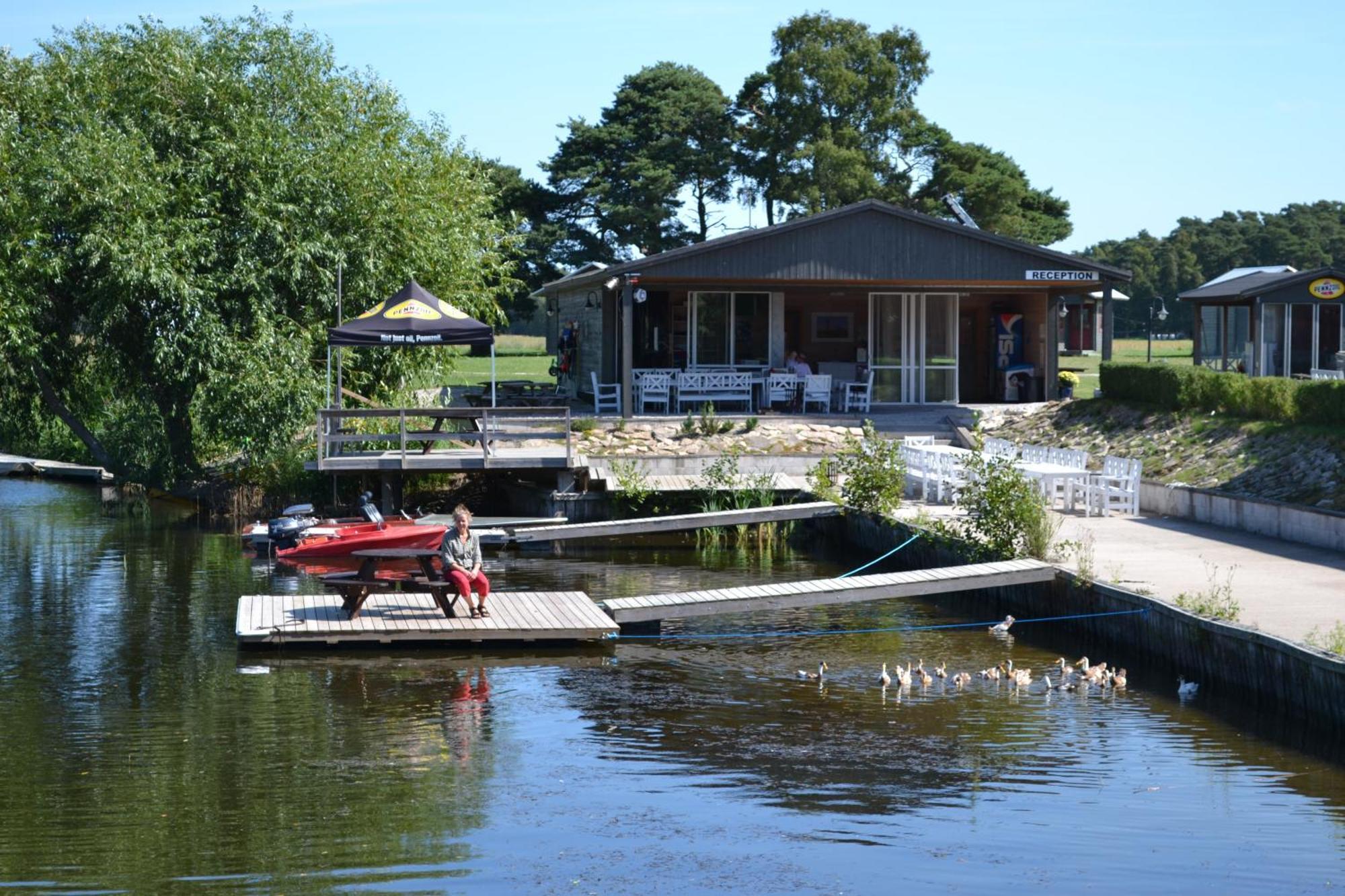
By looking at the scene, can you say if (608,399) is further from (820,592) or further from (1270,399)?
(820,592)

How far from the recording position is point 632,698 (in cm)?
1352

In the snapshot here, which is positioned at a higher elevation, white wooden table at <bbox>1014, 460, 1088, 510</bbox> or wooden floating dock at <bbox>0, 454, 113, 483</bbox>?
white wooden table at <bbox>1014, 460, 1088, 510</bbox>

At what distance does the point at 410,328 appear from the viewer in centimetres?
2333

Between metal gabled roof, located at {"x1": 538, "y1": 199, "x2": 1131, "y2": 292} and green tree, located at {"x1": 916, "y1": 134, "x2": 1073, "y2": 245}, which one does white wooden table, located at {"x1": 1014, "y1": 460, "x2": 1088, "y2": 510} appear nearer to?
metal gabled roof, located at {"x1": 538, "y1": 199, "x2": 1131, "y2": 292}

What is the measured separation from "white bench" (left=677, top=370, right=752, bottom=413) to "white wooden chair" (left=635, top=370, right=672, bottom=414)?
0.20 m

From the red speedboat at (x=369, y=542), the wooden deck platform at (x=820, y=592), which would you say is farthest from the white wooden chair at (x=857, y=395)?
the wooden deck platform at (x=820, y=592)

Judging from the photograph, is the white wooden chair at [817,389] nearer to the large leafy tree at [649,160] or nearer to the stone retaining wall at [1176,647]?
the stone retaining wall at [1176,647]

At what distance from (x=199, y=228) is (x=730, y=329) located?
10.9 m

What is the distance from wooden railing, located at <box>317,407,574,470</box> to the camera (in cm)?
2328

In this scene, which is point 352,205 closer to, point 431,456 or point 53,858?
point 431,456

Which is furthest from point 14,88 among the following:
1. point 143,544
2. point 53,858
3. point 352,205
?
point 53,858

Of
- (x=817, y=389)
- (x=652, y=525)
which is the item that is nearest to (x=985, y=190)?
(x=817, y=389)

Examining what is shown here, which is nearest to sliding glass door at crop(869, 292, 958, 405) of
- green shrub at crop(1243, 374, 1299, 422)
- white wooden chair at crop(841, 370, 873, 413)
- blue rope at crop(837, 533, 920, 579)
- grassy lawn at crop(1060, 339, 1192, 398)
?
white wooden chair at crop(841, 370, 873, 413)

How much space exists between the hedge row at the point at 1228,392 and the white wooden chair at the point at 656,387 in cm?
827
